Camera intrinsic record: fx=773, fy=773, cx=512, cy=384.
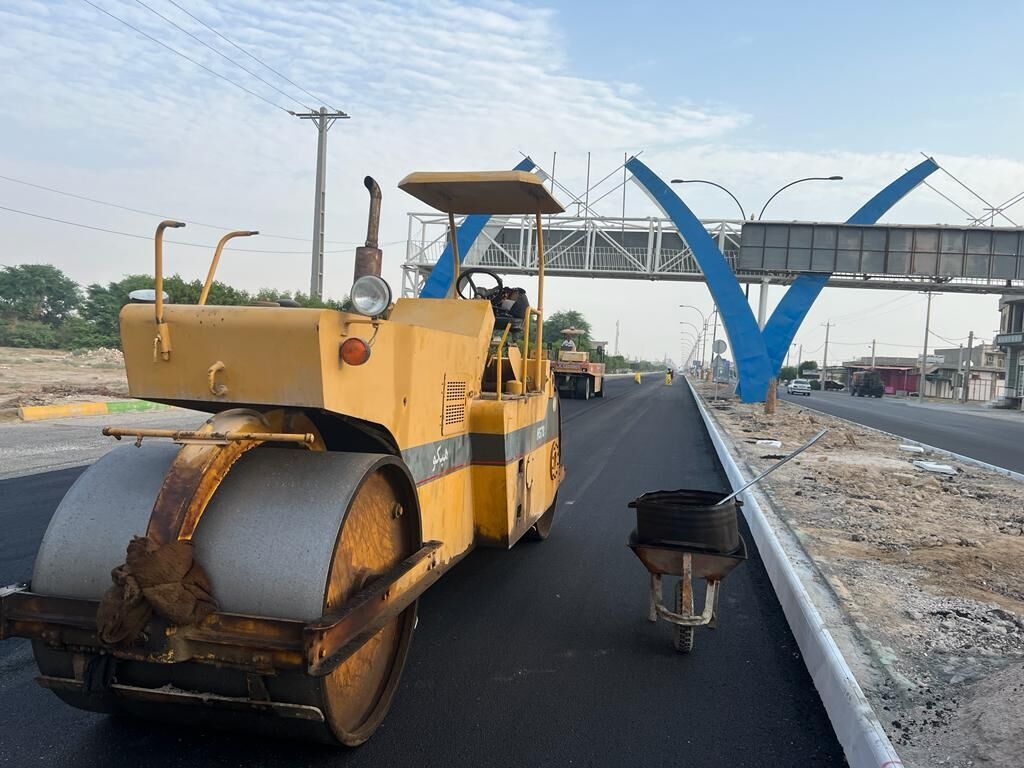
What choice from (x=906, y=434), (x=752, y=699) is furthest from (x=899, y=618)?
(x=906, y=434)

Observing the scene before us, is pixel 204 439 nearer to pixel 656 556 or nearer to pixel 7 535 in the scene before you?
pixel 656 556

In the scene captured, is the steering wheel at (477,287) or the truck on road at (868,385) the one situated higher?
the steering wheel at (477,287)

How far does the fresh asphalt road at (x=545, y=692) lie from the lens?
3.03 meters

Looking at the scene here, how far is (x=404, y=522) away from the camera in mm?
3398

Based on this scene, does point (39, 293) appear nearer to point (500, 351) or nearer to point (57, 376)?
point (57, 376)

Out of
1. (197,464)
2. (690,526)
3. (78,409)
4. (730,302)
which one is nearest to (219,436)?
(197,464)

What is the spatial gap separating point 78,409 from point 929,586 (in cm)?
1524

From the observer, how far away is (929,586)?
206 inches

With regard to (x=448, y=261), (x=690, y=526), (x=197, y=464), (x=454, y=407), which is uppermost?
(x=448, y=261)

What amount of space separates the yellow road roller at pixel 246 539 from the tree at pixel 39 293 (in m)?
59.7

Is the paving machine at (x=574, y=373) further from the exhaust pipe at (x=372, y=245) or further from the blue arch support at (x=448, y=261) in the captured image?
the exhaust pipe at (x=372, y=245)

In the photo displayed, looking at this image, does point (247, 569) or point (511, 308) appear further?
point (511, 308)

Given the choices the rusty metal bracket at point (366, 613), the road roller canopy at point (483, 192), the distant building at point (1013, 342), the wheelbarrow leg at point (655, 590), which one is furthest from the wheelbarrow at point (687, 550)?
the distant building at point (1013, 342)

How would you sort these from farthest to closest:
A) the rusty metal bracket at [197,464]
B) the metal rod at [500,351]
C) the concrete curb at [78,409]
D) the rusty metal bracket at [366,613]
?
the concrete curb at [78,409] < the metal rod at [500,351] < the rusty metal bracket at [197,464] < the rusty metal bracket at [366,613]
